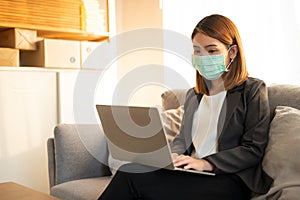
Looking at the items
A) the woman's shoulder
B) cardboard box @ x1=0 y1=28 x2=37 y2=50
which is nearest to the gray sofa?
the woman's shoulder

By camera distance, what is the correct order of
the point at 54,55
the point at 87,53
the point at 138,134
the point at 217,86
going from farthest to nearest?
the point at 87,53 → the point at 54,55 → the point at 217,86 → the point at 138,134

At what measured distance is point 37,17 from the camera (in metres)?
2.63

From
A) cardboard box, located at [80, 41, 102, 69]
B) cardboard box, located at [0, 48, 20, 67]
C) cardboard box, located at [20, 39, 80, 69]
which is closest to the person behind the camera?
cardboard box, located at [0, 48, 20, 67]

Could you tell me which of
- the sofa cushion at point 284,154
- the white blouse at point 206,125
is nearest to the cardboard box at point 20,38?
the white blouse at point 206,125

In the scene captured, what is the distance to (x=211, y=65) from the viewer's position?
1.62 m

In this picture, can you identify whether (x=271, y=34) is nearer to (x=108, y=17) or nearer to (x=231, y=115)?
(x=231, y=115)

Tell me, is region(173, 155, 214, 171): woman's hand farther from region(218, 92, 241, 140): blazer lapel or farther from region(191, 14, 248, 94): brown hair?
region(191, 14, 248, 94): brown hair

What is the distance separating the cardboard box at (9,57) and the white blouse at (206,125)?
1.36m

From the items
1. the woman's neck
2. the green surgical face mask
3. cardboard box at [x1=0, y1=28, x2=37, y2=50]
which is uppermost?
cardboard box at [x1=0, y1=28, x2=37, y2=50]

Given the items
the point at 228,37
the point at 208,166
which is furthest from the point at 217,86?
the point at 208,166

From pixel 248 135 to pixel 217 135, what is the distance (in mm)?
124

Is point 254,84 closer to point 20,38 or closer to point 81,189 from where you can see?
point 81,189

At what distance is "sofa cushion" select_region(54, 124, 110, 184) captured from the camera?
194cm

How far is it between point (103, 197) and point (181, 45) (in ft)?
5.31
